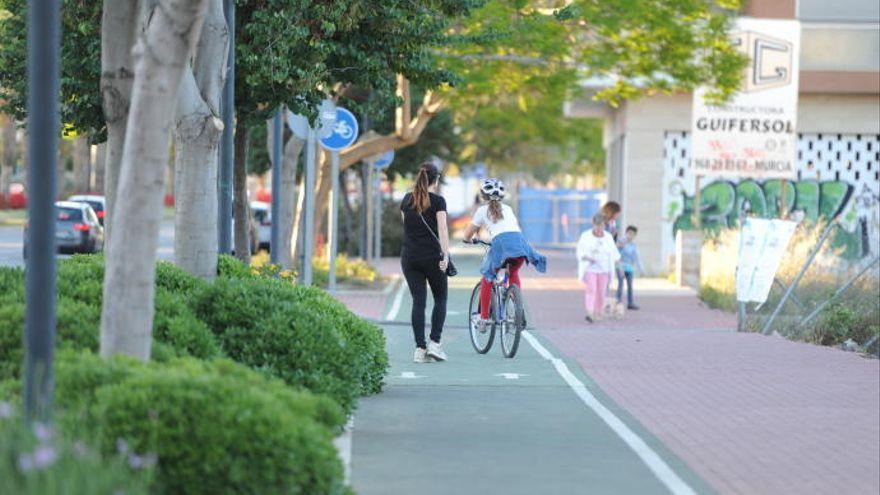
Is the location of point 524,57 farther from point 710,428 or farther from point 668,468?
point 668,468

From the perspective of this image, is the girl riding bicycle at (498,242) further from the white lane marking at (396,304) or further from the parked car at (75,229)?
the parked car at (75,229)

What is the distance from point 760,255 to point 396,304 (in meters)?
6.97

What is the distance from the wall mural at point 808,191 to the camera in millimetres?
39594

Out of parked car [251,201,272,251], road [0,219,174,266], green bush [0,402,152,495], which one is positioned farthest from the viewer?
parked car [251,201,272,251]

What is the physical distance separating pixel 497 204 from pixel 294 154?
39.0ft

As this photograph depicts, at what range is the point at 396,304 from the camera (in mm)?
25922

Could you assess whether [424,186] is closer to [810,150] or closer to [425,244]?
[425,244]

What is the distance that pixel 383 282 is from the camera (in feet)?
103

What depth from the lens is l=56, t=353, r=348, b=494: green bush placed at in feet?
22.1

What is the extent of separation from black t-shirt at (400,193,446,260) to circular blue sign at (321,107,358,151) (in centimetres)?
763

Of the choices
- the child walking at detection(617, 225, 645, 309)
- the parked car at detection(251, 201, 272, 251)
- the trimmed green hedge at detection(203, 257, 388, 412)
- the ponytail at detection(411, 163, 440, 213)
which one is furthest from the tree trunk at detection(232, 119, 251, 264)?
the parked car at detection(251, 201, 272, 251)

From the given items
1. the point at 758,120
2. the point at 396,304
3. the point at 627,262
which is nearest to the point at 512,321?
the point at 396,304

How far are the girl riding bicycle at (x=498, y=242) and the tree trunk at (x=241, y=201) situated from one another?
15.2 feet

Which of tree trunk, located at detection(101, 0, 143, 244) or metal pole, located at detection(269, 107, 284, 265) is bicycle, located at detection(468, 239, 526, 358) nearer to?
tree trunk, located at detection(101, 0, 143, 244)
